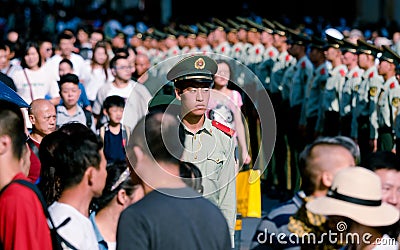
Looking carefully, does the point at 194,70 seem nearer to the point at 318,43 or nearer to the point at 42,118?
the point at 42,118

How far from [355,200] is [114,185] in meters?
1.58

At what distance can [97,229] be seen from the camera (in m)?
5.80

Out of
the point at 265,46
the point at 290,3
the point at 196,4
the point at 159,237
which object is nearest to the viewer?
the point at 159,237

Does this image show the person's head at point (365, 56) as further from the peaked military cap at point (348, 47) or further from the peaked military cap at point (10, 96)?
the peaked military cap at point (10, 96)

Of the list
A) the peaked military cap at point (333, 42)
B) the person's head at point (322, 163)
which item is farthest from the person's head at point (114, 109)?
the person's head at point (322, 163)

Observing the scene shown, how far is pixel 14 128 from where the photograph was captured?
5.43 meters

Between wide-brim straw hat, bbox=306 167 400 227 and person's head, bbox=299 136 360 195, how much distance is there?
7 centimetres

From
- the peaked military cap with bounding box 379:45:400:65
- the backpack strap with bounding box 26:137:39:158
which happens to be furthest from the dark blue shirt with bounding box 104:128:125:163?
the peaked military cap with bounding box 379:45:400:65

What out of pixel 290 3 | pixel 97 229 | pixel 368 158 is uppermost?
pixel 290 3

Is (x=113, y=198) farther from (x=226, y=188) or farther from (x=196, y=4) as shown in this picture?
(x=196, y=4)

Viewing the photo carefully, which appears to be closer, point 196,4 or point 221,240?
point 221,240

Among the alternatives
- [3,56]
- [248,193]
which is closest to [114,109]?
[248,193]

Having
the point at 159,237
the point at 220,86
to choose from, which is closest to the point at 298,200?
the point at 159,237

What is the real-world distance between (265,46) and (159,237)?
39.7ft
